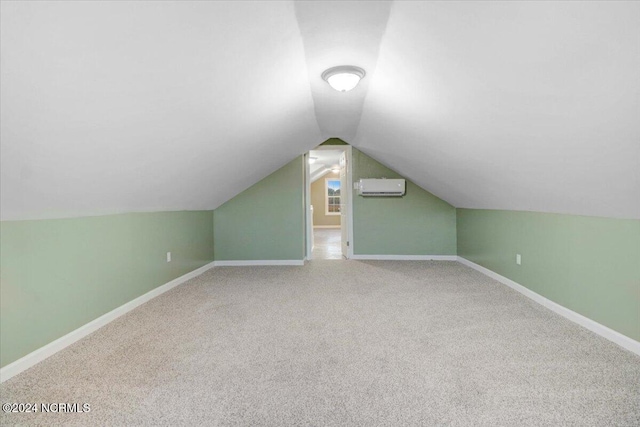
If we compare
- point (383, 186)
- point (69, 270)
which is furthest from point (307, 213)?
point (69, 270)

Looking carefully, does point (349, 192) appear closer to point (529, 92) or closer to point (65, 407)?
point (529, 92)

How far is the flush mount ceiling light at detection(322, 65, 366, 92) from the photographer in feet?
7.58

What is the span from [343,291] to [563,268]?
202 cm

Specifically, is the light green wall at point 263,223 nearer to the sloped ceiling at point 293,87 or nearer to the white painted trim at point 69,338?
the white painted trim at point 69,338

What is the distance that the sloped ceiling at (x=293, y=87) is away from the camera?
3.85 feet

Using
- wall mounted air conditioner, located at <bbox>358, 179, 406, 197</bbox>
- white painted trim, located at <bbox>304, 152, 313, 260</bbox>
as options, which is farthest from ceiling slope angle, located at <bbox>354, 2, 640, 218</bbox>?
white painted trim, located at <bbox>304, 152, 313, 260</bbox>

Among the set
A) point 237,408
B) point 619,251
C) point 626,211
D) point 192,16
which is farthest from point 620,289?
point 192,16

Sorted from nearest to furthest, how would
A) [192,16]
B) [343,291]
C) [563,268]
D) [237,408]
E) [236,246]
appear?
[192,16]
[237,408]
[563,268]
[343,291]
[236,246]

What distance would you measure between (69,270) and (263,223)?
9.90ft

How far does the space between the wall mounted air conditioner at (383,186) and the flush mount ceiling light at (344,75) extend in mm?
2912

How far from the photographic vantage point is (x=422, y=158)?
3752mm

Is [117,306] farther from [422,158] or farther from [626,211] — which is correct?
[626,211]

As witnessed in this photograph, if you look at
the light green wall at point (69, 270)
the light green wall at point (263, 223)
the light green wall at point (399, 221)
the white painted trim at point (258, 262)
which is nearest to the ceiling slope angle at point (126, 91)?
the light green wall at point (69, 270)

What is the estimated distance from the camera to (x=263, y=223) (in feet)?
16.8
